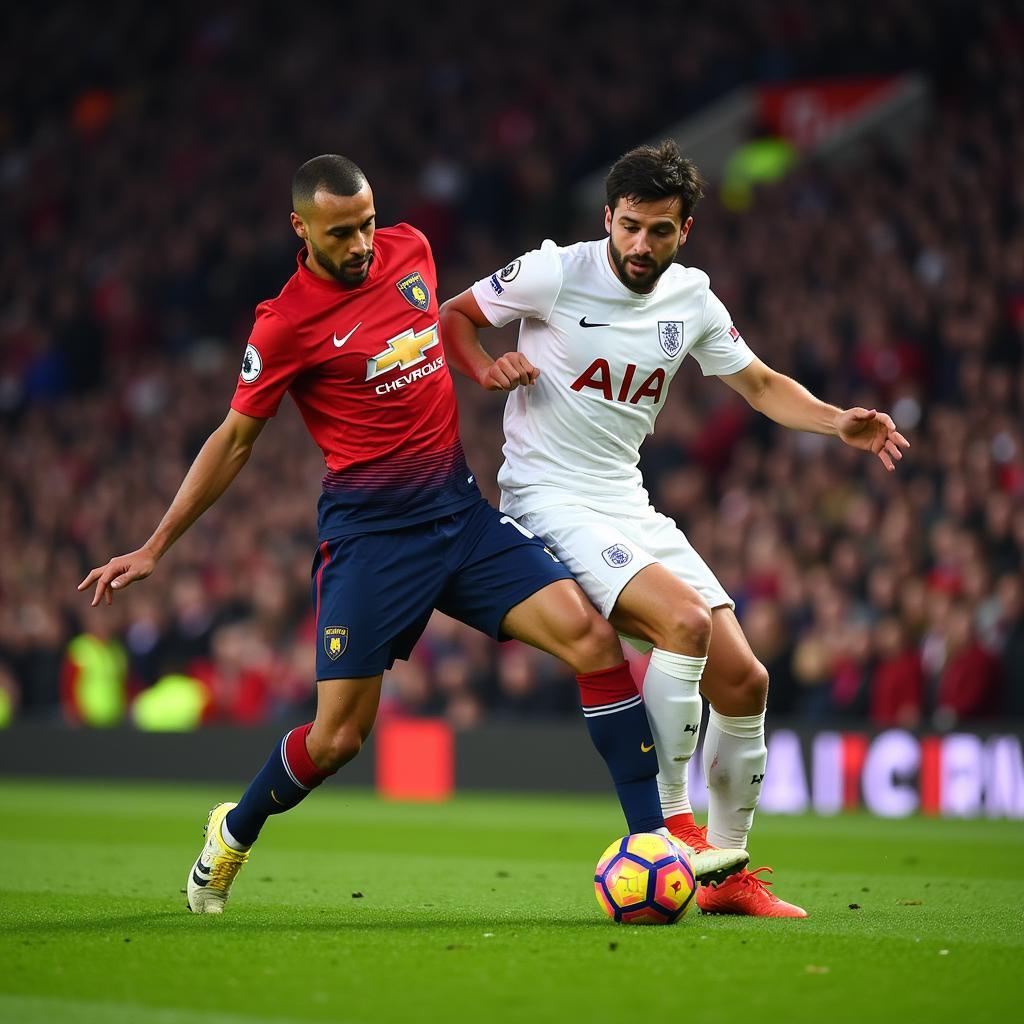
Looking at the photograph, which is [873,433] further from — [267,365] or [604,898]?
[267,365]

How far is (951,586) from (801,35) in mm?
9833

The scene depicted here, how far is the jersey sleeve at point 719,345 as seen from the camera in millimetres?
6594

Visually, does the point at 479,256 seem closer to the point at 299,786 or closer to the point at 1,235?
the point at 1,235

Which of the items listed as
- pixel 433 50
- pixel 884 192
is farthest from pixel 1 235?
pixel 884 192

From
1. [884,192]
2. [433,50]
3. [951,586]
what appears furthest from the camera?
[433,50]

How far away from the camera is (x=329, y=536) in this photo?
6.38 metres

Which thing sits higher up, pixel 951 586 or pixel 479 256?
pixel 479 256

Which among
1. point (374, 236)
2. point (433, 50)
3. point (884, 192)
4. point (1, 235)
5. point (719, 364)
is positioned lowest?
point (719, 364)

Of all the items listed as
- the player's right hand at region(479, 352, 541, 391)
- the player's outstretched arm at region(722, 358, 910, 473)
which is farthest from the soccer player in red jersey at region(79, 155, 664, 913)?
the player's outstretched arm at region(722, 358, 910, 473)

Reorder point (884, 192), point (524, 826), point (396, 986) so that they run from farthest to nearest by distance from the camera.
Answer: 1. point (884, 192)
2. point (524, 826)
3. point (396, 986)

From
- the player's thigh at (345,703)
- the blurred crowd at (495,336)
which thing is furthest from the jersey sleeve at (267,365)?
the blurred crowd at (495,336)

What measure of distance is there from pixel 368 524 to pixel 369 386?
480 millimetres

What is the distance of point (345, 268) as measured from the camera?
6156mm

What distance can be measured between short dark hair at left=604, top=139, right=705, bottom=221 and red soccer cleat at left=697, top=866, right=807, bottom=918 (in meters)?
2.31
